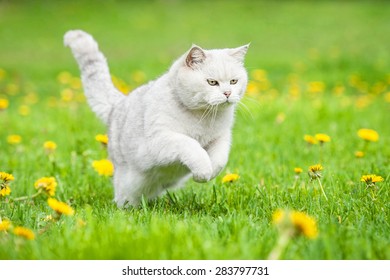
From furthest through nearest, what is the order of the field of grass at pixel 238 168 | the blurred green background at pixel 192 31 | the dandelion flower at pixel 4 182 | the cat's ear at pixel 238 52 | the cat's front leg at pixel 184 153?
the blurred green background at pixel 192 31 → the cat's ear at pixel 238 52 → the cat's front leg at pixel 184 153 → the dandelion flower at pixel 4 182 → the field of grass at pixel 238 168

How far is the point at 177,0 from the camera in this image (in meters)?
22.2

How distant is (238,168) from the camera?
4082 mm

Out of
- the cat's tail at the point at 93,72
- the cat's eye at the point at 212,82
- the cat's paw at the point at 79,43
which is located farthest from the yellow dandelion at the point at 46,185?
the cat's paw at the point at 79,43

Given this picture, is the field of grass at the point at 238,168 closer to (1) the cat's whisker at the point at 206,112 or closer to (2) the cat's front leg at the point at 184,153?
(2) the cat's front leg at the point at 184,153

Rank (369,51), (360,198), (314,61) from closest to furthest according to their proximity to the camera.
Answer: (360,198)
(314,61)
(369,51)

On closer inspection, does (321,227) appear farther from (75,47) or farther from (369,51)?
(369,51)

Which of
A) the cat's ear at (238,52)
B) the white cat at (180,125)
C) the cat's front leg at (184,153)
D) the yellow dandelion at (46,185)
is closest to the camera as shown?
the yellow dandelion at (46,185)

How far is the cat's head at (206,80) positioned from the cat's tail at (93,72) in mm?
1037

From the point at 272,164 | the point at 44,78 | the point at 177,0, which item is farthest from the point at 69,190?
the point at 177,0

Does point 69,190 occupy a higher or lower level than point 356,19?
lower

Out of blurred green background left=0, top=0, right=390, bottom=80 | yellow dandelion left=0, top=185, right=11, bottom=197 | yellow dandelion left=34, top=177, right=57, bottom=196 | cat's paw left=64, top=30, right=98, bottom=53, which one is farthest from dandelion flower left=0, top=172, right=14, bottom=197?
blurred green background left=0, top=0, right=390, bottom=80

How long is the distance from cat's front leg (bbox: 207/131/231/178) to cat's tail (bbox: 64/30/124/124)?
1.15 meters

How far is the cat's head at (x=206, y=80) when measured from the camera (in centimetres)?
303

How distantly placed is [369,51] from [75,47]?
357 inches
